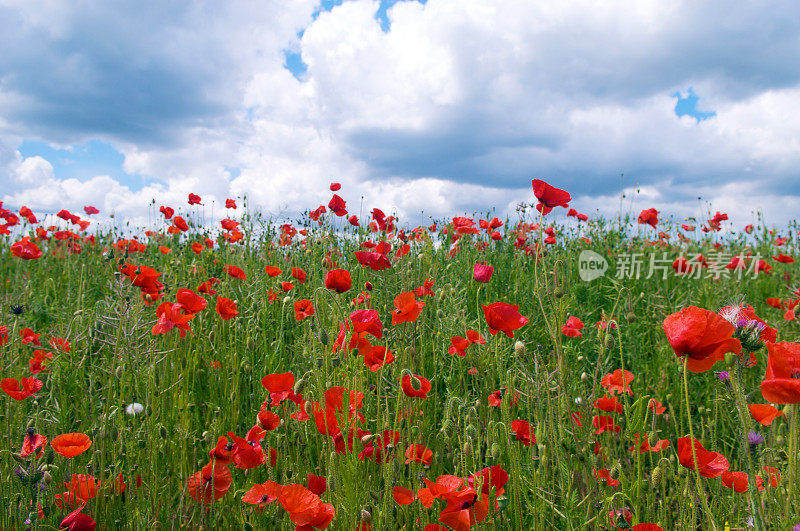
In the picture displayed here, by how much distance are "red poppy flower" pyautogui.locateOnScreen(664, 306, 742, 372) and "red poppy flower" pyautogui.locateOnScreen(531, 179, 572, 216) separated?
72 cm

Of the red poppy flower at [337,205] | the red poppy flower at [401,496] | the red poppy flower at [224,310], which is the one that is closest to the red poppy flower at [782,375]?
the red poppy flower at [401,496]

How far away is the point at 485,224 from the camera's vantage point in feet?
15.0

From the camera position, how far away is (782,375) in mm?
891

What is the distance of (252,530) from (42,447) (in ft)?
2.58

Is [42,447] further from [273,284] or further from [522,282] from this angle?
[522,282]

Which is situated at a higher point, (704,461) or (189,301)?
(189,301)

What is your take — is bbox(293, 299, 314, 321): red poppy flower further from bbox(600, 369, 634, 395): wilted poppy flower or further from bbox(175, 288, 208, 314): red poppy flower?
bbox(600, 369, 634, 395): wilted poppy flower

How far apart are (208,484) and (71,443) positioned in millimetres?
419

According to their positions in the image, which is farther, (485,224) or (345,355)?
(485,224)

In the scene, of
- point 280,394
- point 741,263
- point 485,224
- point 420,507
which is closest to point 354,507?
point 420,507

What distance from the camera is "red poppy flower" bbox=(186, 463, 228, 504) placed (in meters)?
1.34

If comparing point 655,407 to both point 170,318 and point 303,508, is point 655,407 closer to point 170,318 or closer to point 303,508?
point 303,508

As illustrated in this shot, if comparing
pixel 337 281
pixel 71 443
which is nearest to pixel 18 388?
pixel 71 443

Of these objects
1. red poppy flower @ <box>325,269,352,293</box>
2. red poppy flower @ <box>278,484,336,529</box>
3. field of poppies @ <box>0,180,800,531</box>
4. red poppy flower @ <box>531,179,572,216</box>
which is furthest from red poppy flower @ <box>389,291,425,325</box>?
red poppy flower @ <box>531,179,572,216</box>
